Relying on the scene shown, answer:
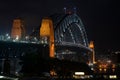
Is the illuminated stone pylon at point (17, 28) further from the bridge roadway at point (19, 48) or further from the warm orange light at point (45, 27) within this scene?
the bridge roadway at point (19, 48)

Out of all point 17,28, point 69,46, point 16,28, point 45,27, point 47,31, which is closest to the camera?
point 45,27

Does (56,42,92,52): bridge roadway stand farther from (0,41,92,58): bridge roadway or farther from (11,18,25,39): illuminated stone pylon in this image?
(0,41,92,58): bridge roadway

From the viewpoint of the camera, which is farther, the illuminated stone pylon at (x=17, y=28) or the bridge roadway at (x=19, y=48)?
the illuminated stone pylon at (x=17, y=28)

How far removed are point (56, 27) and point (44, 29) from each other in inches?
502

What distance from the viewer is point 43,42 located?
80.1 meters

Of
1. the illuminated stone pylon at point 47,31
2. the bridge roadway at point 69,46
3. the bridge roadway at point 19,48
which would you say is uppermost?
the illuminated stone pylon at point 47,31

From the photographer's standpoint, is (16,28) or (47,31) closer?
(47,31)

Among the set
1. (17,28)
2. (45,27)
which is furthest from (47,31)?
(17,28)

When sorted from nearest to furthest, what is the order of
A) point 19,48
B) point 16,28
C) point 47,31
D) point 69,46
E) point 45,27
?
point 19,48 < point 45,27 < point 47,31 < point 16,28 < point 69,46

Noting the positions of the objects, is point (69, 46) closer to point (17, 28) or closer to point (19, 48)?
point (17, 28)

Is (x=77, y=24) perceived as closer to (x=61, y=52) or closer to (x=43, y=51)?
(x=61, y=52)

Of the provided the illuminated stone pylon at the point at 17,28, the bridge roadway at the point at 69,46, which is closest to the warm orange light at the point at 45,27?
the illuminated stone pylon at the point at 17,28

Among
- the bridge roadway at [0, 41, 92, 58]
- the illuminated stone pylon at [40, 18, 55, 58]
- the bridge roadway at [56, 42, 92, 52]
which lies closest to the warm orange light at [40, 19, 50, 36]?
the illuminated stone pylon at [40, 18, 55, 58]

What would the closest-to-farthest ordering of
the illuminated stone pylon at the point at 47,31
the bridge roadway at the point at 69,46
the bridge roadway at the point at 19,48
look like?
the bridge roadway at the point at 19,48, the illuminated stone pylon at the point at 47,31, the bridge roadway at the point at 69,46
